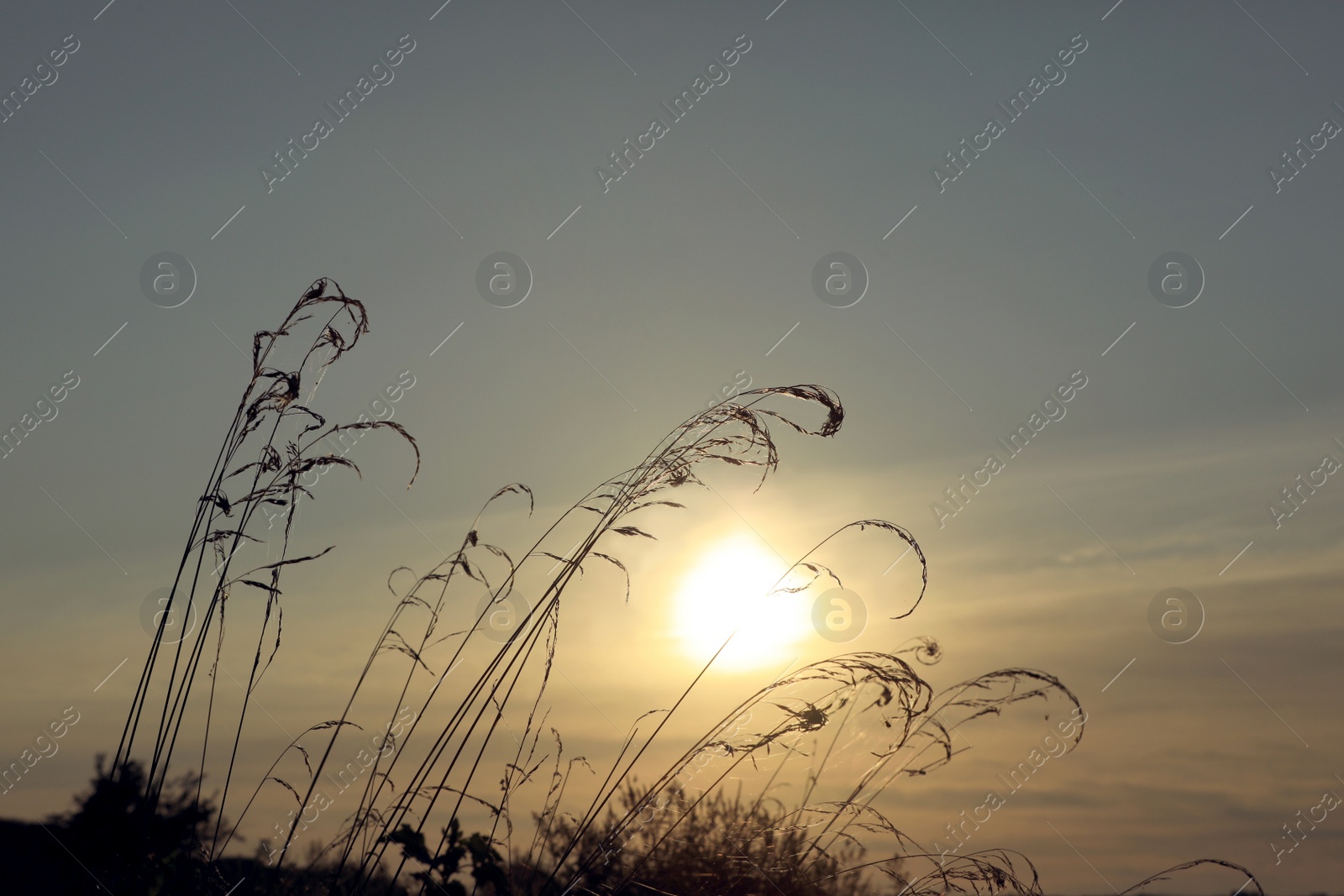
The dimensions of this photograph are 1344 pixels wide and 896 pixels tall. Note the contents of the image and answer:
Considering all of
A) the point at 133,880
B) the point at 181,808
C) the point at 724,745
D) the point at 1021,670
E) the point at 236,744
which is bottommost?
the point at 133,880

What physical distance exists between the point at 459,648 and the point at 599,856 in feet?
1.94

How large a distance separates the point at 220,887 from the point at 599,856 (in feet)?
2.97

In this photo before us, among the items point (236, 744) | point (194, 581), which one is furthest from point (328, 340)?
point (236, 744)

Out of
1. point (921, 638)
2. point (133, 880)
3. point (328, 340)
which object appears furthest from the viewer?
point (921, 638)

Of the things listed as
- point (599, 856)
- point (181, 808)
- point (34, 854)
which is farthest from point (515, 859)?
point (34, 854)

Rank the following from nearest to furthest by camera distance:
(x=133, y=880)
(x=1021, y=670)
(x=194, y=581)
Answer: (x=133, y=880)
(x=194, y=581)
(x=1021, y=670)

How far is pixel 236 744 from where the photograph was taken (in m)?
2.47

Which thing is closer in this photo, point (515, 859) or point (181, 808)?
point (181, 808)

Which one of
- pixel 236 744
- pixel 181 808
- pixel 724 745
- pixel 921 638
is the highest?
pixel 921 638

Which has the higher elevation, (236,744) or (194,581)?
(194,581)

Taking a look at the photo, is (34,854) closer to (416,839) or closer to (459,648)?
(416,839)

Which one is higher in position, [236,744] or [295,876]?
[236,744]

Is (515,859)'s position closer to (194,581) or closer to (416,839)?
(416,839)

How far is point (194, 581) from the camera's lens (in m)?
2.36
